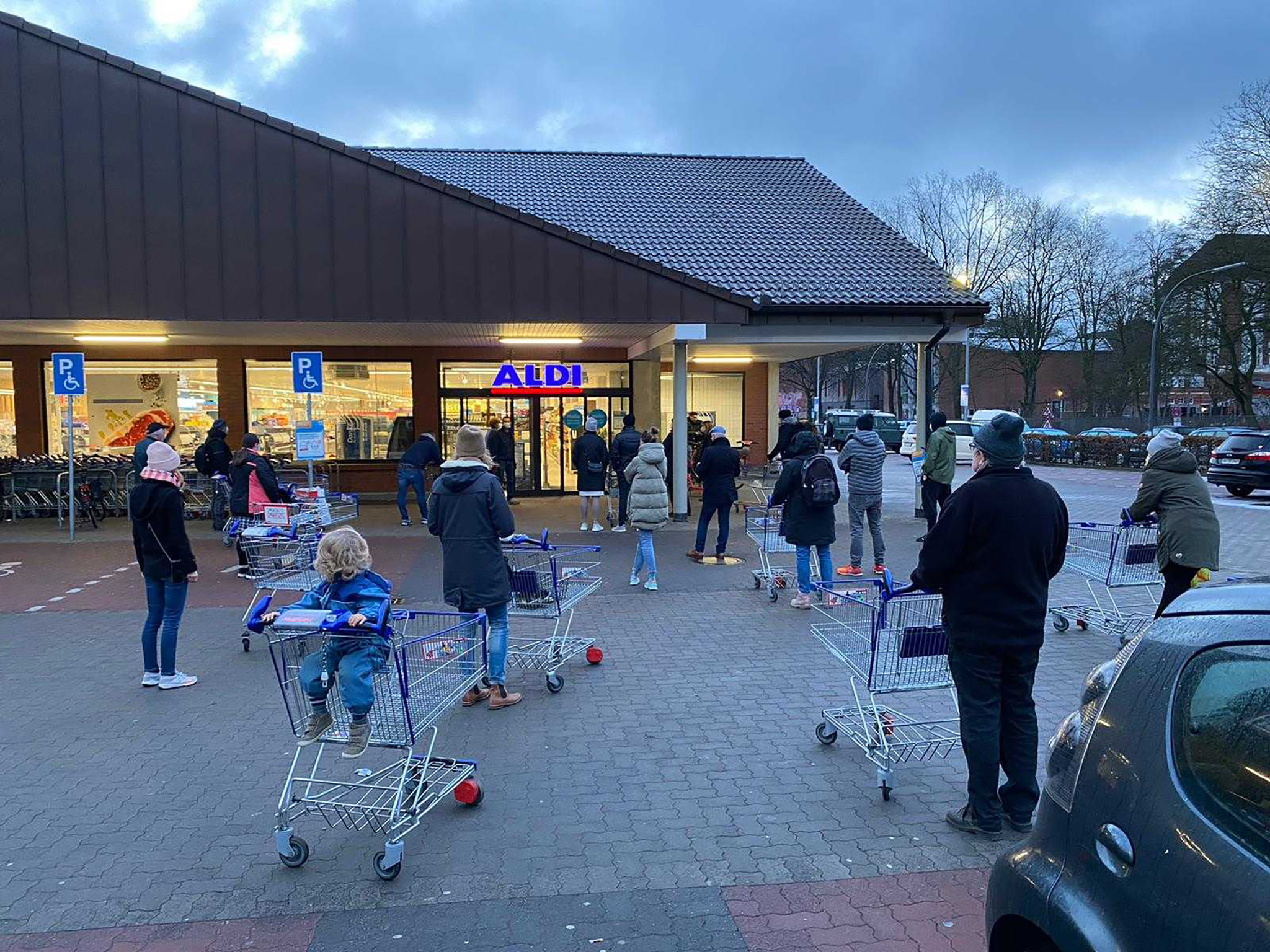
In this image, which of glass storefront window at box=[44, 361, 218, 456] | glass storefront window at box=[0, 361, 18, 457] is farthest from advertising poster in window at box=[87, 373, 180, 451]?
glass storefront window at box=[0, 361, 18, 457]

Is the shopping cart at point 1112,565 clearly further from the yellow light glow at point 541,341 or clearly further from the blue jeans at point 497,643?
the yellow light glow at point 541,341

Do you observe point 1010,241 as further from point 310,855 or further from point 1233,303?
point 310,855

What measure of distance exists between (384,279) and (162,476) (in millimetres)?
7248

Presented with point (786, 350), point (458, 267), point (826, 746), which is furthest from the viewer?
point (786, 350)

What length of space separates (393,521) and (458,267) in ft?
17.8

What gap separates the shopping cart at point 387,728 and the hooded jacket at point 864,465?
20.5ft

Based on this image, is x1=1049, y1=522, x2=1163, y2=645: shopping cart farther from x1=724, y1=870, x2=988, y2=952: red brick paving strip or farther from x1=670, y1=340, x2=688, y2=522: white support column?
x1=670, y1=340, x2=688, y2=522: white support column

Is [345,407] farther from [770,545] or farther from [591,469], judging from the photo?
[770,545]

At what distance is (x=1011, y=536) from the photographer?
399cm

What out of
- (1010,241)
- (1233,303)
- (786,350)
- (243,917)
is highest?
(1010,241)

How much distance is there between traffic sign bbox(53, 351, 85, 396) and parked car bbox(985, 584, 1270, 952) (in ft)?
48.8

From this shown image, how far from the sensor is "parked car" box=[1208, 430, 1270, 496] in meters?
20.5

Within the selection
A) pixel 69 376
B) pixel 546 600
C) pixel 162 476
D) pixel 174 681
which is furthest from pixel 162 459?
pixel 69 376

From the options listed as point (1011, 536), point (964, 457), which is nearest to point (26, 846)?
point (1011, 536)
